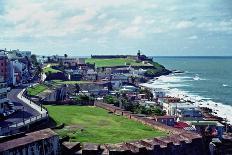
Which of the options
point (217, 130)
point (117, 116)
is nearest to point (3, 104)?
point (117, 116)

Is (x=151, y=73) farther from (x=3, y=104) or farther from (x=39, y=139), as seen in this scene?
(x=39, y=139)

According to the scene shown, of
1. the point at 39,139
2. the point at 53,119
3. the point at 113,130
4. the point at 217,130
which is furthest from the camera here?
the point at 217,130

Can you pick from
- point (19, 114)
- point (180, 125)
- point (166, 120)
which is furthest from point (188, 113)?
point (19, 114)

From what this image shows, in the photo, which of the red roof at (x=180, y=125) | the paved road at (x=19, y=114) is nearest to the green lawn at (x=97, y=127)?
the paved road at (x=19, y=114)

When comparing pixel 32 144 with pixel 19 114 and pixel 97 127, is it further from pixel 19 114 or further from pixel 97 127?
pixel 19 114

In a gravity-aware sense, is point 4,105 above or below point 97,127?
above
